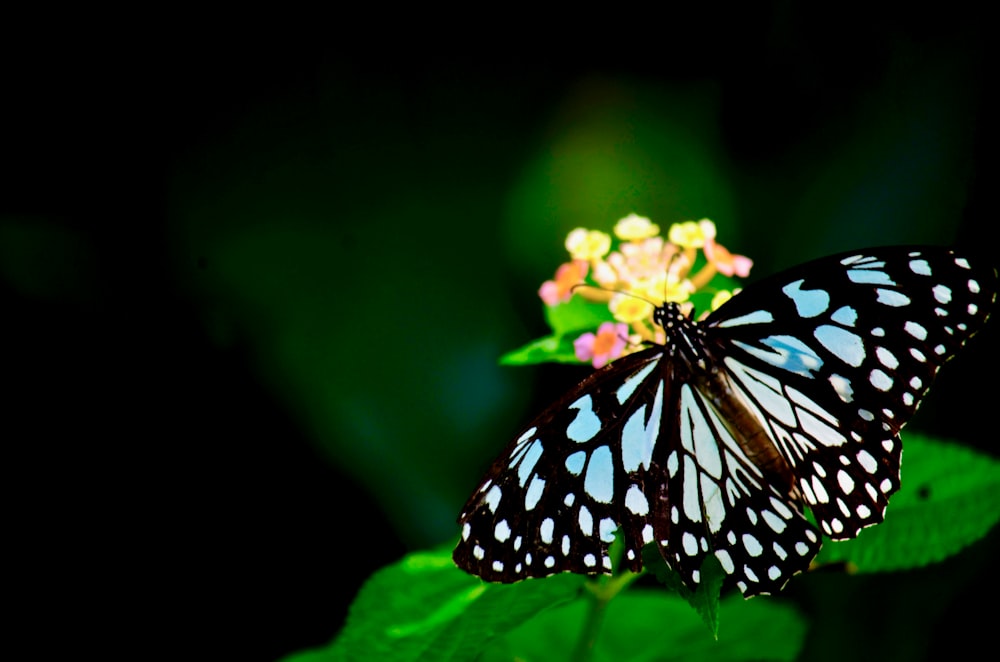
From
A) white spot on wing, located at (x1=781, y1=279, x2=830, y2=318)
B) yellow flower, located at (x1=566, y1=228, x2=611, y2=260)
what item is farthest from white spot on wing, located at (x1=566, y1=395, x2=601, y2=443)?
yellow flower, located at (x1=566, y1=228, x2=611, y2=260)

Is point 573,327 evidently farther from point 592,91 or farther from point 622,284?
point 592,91

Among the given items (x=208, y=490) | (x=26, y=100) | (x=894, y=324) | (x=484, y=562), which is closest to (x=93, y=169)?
(x=26, y=100)

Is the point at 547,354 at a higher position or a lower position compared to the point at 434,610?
higher

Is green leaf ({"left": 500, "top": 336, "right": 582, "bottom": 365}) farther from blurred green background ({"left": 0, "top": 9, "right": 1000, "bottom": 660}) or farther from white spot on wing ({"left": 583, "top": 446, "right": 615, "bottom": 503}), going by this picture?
blurred green background ({"left": 0, "top": 9, "right": 1000, "bottom": 660})

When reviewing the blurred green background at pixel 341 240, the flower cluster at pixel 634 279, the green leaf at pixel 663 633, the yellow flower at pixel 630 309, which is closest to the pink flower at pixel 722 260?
the flower cluster at pixel 634 279

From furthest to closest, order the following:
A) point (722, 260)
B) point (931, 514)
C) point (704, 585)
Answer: point (722, 260) < point (931, 514) < point (704, 585)

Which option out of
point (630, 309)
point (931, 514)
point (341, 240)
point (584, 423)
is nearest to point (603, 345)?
point (630, 309)

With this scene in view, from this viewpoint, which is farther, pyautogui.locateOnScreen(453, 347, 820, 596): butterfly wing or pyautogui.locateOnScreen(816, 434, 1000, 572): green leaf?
pyautogui.locateOnScreen(816, 434, 1000, 572): green leaf

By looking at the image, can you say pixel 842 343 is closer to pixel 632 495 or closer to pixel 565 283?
pixel 632 495
